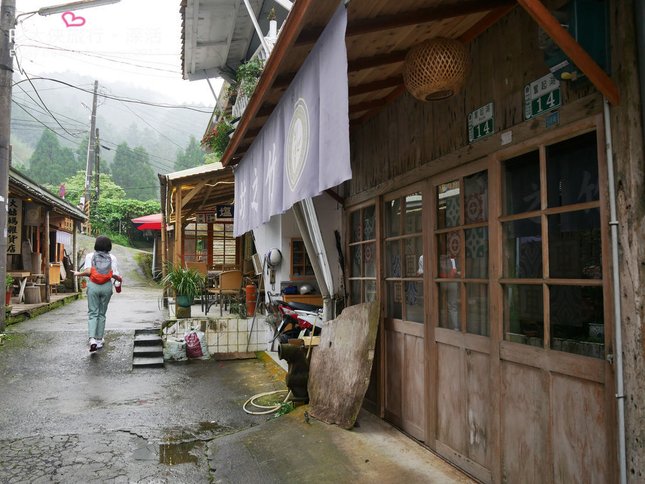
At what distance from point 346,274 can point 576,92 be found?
4237mm

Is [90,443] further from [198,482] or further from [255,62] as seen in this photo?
[255,62]

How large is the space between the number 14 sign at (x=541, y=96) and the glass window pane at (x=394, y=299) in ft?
8.21

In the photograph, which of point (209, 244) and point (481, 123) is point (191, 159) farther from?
point (481, 123)

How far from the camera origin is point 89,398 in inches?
275

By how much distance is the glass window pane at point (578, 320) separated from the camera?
2.96m

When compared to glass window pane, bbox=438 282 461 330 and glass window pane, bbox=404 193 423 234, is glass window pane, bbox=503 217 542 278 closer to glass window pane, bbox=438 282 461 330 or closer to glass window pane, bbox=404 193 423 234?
glass window pane, bbox=438 282 461 330

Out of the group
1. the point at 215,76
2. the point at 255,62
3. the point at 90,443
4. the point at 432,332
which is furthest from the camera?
the point at 215,76

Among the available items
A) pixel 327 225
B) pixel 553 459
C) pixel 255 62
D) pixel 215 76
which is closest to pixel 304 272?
pixel 327 225

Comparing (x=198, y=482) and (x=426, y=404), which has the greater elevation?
(x=426, y=404)

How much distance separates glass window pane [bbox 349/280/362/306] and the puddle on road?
8.64 feet

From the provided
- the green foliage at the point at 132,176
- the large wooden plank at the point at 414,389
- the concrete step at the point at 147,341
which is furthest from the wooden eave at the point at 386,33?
the green foliage at the point at 132,176

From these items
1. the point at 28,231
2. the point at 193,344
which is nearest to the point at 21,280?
the point at 28,231

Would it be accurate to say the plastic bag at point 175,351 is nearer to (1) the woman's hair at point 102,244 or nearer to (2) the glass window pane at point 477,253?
(1) the woman's hair at point 102,244

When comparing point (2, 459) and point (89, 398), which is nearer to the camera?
point (2, 459)
